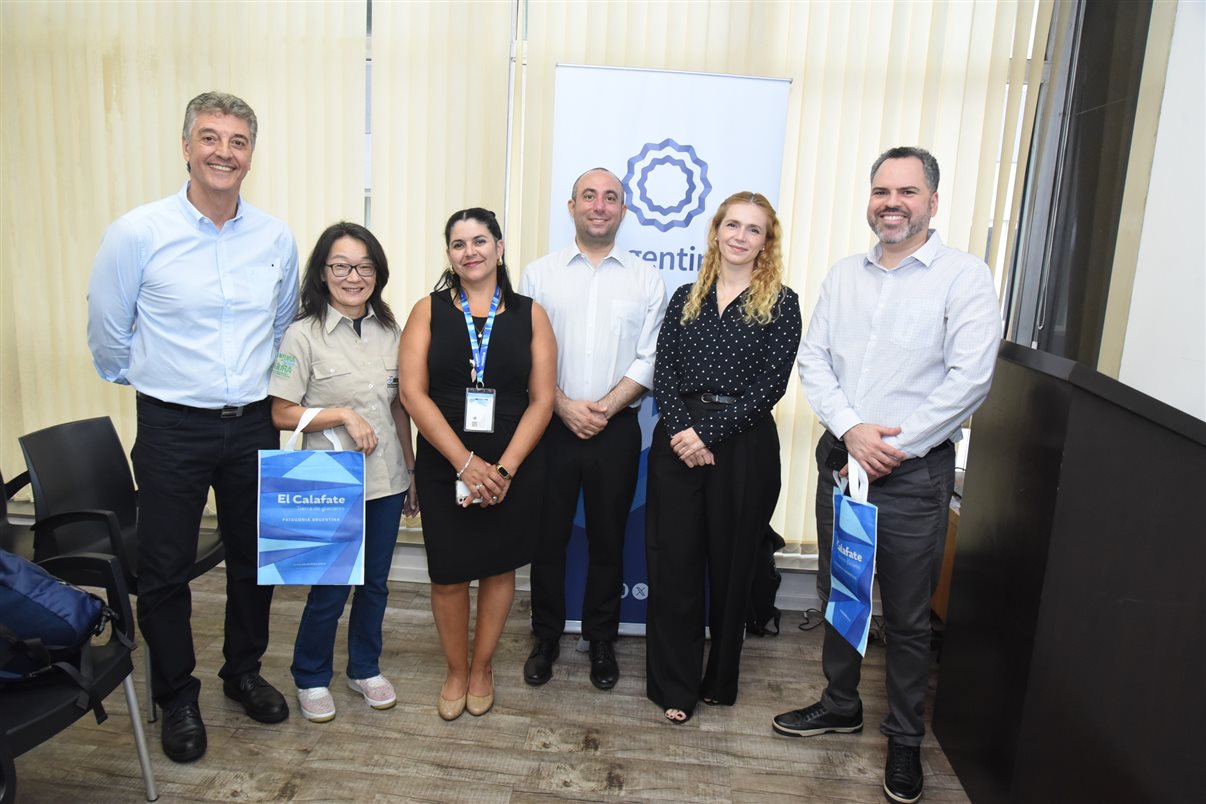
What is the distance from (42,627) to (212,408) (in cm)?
69

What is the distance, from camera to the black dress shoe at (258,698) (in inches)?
97.3

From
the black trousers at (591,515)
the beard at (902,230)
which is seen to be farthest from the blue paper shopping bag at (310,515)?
the beard at (902,230)

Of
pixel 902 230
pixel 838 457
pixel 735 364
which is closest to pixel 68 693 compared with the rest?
pixel 735 364

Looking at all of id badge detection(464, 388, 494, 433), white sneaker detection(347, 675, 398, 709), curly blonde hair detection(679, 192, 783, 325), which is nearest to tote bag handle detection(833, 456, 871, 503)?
curly blonde hair detection(679, 192, 783, 325)

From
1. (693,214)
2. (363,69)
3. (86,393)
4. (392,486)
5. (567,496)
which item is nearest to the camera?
(392,486)

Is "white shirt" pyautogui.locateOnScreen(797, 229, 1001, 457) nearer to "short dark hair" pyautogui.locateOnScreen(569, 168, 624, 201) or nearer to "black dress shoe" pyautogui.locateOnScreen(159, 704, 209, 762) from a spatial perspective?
"short dark hair" pyautogui.locateOnScreen(569, 168, 624, 201)

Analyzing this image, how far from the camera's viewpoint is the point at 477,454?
Result: 2.37m

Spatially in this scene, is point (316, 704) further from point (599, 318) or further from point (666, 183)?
point (666, 183)

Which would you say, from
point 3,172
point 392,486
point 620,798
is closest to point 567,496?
point 392,486

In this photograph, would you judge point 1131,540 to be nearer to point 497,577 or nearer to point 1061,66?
point 497,577

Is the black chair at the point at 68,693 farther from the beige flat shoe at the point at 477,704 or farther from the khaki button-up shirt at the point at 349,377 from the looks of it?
the beige flat shoe at the point at 477,704

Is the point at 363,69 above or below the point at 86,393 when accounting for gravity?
above

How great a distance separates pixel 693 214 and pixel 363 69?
61.6 inches

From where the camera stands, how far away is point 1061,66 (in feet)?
10.3
